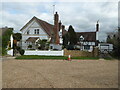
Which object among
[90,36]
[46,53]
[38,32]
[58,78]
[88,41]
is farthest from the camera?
[90,36]

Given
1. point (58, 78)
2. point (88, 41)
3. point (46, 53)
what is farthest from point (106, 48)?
point (58, 78)

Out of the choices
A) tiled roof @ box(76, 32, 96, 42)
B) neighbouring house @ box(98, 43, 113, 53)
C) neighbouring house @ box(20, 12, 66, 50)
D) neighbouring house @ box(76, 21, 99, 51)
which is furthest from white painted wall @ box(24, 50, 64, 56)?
Answer: tiled roof @ box(76, 32, 96, 42)

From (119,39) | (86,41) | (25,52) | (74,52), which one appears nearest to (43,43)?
(25,52)

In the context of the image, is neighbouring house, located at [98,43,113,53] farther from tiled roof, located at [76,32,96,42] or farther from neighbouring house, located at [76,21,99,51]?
tiled roof, located at [76,32,96,42]

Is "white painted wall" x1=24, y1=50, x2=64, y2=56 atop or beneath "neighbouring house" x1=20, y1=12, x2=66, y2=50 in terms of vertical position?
beneath

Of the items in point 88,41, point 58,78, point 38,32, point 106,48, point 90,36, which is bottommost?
point 58,78

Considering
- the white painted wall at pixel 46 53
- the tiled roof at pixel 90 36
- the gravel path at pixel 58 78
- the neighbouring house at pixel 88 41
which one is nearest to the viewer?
the gravel path at pixel 58 78

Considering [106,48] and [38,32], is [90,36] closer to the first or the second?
[106,48]

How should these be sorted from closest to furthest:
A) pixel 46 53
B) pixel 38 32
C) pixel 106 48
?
1. pixel 46 53
2. pixel 38 32
3. pixel 106 48

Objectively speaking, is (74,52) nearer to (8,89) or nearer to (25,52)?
(25,52)

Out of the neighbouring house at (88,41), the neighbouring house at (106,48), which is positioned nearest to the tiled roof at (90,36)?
the neighbouring house at (88,41)

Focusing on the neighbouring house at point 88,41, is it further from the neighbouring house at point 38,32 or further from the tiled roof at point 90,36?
the neighbouring house at point 38,32

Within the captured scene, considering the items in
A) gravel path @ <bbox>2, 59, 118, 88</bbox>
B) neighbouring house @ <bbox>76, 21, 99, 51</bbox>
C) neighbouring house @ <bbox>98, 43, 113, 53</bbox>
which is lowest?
gravel path @ <bbox>2, 59, 118, 88</bbox>

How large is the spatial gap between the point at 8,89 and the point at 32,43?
82.0 ft
